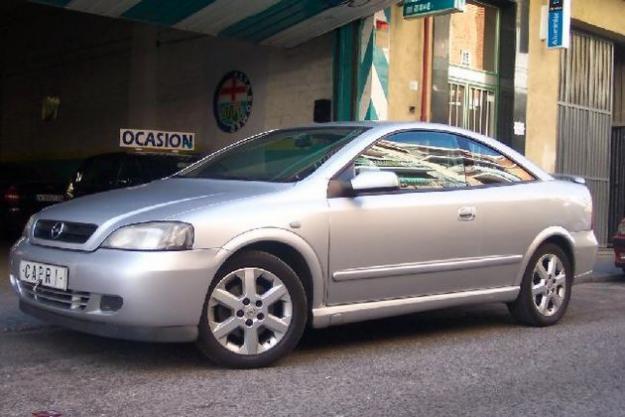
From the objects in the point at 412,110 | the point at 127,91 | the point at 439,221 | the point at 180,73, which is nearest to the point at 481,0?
the point at 412,110

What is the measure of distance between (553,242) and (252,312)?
307cm

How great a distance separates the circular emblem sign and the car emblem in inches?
333

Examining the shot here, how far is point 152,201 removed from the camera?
517cm

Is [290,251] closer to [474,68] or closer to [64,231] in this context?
[64,231]

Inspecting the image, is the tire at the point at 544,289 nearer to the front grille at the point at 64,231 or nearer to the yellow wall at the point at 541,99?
the front grille at the point at 64,231

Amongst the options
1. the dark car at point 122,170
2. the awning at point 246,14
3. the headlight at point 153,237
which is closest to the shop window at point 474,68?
the awning at point 246,14

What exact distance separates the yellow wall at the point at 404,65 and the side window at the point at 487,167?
5489 mm

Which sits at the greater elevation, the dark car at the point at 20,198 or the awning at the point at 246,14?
the awning at the point at 246,14

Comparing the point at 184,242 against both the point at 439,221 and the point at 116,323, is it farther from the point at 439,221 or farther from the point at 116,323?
the point at 439,221

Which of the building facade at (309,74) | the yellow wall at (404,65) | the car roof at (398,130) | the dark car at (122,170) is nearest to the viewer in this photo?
the car roof at (398,130)

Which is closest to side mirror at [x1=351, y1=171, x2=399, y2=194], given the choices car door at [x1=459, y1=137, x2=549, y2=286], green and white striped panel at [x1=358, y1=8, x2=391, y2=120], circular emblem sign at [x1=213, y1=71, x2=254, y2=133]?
car door at [x1=459, y1=137, x2=549, y2=286]

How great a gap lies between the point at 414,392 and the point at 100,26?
46.7ft

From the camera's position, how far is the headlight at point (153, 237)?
4.77 m

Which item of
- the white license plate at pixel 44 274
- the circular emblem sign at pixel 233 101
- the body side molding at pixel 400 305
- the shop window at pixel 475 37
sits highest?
the shop window at pixel 475 37
